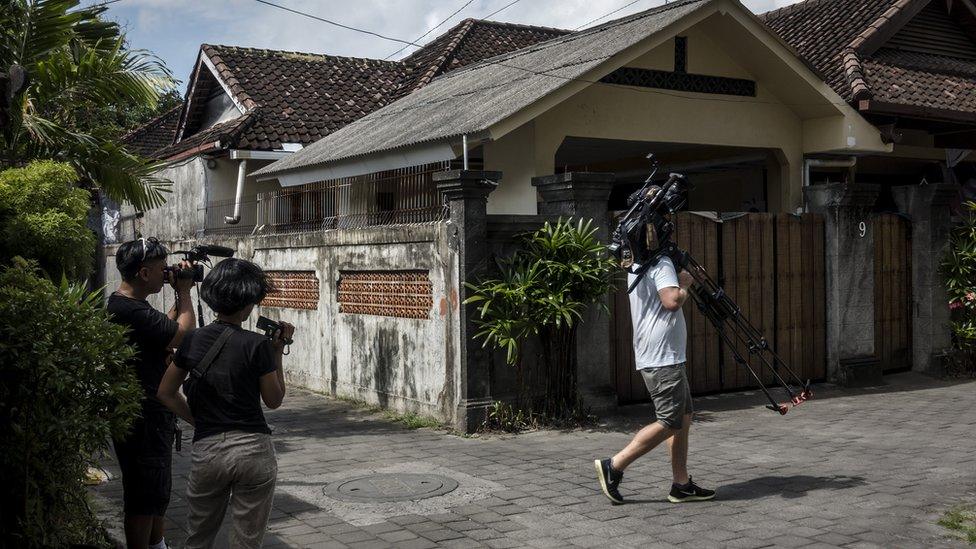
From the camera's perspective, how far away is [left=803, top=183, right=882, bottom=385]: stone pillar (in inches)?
458

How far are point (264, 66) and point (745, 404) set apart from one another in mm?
14046

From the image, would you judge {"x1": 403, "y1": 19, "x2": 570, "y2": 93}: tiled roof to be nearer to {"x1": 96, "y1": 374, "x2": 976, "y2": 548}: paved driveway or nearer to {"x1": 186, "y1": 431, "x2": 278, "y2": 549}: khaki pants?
{"x1": 96, "y1": 374, "x2": 976, "y2": 548}: paved driveway

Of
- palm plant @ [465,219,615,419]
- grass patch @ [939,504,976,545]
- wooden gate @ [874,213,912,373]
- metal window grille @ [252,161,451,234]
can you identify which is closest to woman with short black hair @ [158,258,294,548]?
grass patch @ [939,504,976,545]

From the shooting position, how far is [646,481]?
7242 mm

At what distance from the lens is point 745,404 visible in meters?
10.6

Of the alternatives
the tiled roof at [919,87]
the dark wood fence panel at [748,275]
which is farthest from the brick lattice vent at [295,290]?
the tiled roof at [919,87]

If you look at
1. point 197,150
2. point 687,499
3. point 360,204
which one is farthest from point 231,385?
point 197,150

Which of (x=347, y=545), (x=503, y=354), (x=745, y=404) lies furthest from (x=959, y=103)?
(x=347, y=545)

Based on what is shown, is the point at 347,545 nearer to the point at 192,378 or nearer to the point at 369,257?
the point at 192,378

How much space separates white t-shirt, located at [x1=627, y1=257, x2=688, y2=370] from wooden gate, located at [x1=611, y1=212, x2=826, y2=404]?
3467 mm

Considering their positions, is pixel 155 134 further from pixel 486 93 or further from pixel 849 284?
pixel 849 284

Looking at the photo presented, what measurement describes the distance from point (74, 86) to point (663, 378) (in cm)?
604

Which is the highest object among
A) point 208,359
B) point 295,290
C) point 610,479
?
point 295,290

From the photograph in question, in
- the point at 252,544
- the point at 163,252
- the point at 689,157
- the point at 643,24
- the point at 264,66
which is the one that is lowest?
the point at 252,544
